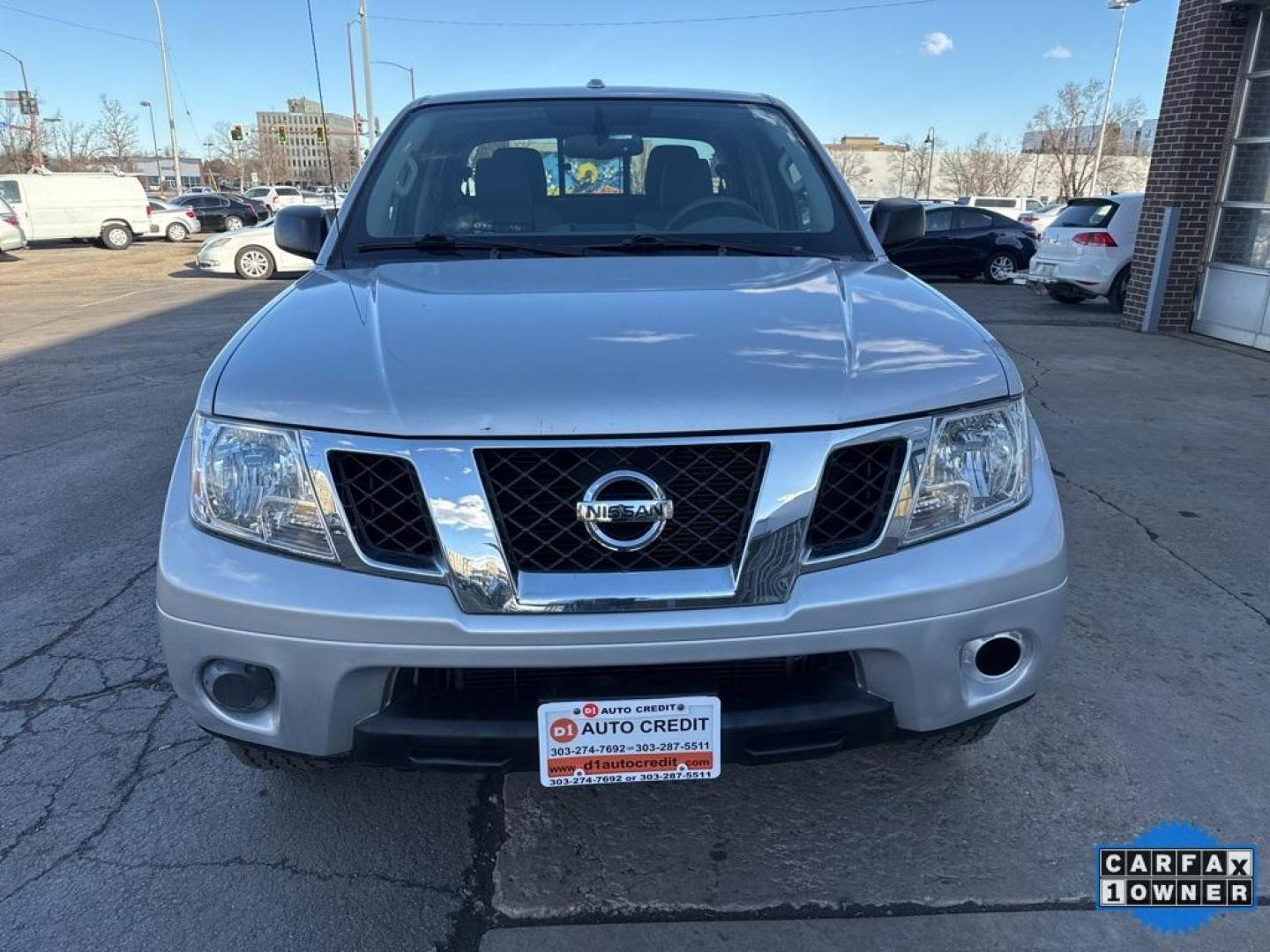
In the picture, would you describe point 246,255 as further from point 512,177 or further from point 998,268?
point 512,177

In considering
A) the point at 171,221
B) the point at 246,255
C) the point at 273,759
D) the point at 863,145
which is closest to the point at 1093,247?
the point at 273,759

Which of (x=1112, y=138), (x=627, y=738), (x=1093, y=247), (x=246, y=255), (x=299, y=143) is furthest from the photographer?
(x=1112, y=138)

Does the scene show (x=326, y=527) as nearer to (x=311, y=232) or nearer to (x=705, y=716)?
(x=705, y=716)

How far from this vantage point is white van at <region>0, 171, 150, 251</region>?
2525 cm

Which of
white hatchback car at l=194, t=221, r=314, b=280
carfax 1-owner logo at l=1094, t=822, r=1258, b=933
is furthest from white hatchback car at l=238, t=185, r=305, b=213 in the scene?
carfax 1-owner logo at l=1094, t=822, r=1258, b=933

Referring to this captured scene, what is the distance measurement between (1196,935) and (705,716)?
1.23 meters

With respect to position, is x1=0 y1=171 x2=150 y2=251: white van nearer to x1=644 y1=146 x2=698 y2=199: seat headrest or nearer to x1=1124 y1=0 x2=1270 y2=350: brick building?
x1=1124 y1=0 x2=1270 y2=350: brick building

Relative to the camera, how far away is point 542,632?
5.60 feet

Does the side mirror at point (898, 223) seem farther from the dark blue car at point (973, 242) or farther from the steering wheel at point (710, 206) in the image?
the dark blue car at point (973, 242)

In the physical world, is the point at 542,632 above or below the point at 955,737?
above

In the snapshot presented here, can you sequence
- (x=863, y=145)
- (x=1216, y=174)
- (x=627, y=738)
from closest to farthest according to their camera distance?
(x=627, y=738) < (x=1216, y=174) < (x=863, y=145)

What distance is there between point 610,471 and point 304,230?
2052 millimetres

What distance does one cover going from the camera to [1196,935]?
78.9 inches

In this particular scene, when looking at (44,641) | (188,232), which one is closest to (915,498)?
(44,641)
